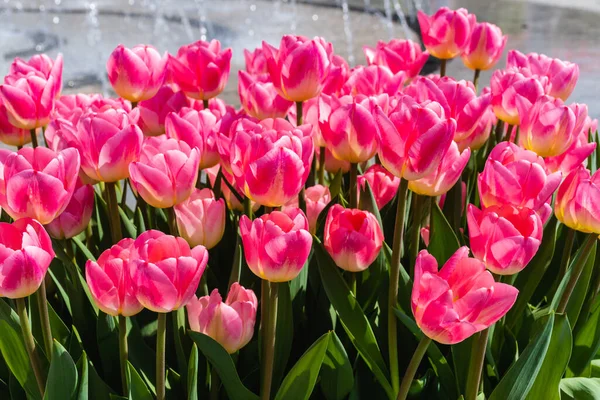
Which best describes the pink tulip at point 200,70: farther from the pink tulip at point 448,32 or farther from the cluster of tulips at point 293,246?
the pink tulip at point 448,32

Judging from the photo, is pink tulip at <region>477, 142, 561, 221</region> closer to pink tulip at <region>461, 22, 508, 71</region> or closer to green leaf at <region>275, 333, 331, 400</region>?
green leaf at <region>275, 333, 331, 400</region>

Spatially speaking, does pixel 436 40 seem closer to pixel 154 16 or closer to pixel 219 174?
pixel 219 174

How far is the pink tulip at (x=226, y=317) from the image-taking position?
0.99 meters

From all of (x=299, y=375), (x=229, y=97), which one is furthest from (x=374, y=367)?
(x=229, y=97)

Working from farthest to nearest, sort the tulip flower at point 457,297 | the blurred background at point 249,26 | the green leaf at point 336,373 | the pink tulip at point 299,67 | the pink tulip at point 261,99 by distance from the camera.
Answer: the blurred background at point 249,26, the pink tulip at point 261,99, the pink tulip at point 299,67, the green leaf at point 336,373, the tulip flower at point 457,297

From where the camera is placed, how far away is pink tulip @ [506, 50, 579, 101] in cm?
151

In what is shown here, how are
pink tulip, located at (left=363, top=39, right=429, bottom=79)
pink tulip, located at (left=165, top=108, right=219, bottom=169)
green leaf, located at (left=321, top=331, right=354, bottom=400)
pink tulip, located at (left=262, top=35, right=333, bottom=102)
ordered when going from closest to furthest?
green leaf, located at (left=321, top=331, right=354, bottom=400) → pink tulip, located at (left=165, top=108, right=219, bottom=169) → pink tulip, located at (left=262, top=35, right=333, bottom=102) → pink tulip, located at (left=363, top=39, right=429, bottom=79)

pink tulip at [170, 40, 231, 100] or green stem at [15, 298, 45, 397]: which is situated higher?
pink tulip at [170, 40, 231, 100]

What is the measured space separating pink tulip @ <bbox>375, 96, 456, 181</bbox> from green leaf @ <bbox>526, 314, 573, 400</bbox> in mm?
265

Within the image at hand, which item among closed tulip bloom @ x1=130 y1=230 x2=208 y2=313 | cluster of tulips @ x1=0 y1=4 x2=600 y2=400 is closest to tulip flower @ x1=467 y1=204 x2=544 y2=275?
cluster of tulips @ x1=0 y1=4 x2=600 y2=400

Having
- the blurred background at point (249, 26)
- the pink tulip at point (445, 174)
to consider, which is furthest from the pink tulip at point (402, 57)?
the blurred background at point (249, 26)

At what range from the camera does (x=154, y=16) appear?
7203mm

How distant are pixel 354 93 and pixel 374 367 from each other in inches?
24.1

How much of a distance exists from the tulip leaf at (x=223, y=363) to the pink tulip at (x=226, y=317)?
0.03 m
